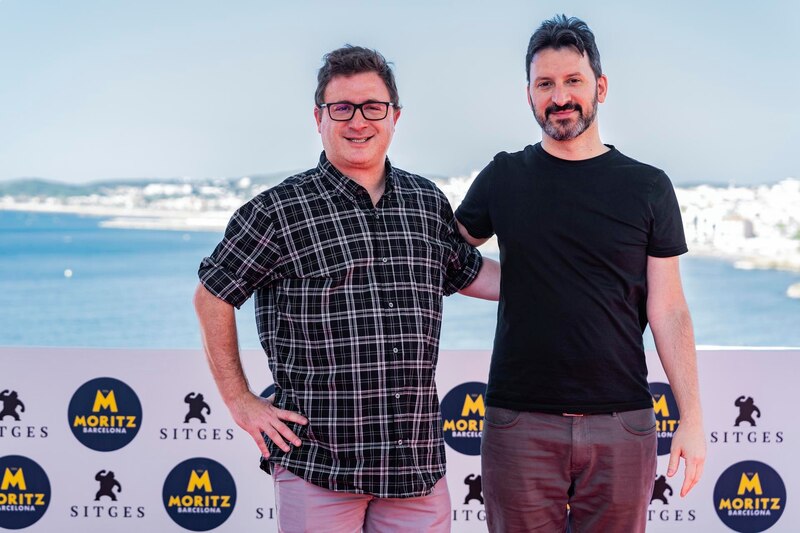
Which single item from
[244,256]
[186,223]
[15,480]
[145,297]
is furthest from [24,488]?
[186,223]

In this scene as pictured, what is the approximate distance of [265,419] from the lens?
203 centimetres

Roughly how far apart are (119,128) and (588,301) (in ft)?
98.3

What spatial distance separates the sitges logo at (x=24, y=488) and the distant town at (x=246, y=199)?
14098mm

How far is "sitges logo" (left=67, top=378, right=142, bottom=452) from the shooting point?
3.16m

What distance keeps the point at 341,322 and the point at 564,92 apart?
0.74 metres

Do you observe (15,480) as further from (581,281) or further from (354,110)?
(581,281)

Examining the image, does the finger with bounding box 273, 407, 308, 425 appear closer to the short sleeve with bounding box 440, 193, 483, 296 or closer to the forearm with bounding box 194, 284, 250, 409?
the forearm with bounding box 194, 284, 250, 409

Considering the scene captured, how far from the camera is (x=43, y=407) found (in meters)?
3.16

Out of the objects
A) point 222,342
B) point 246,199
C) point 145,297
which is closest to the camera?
point 222,342

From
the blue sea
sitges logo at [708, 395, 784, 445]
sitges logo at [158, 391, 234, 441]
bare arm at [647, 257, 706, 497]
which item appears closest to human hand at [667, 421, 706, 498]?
bare arm at [647, 257, 706, 497]

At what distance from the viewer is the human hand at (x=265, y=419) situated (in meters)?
2.01

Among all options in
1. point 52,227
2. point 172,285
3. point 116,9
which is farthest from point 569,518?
point 116,9

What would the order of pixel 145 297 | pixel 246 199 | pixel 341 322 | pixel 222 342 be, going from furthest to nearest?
pixel 246 199 < pixel 145 297 < pixel 222 342 < pixel 341 322

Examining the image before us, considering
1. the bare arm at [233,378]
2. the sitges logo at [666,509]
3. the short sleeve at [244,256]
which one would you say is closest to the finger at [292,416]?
the bare arm at [233,378]
